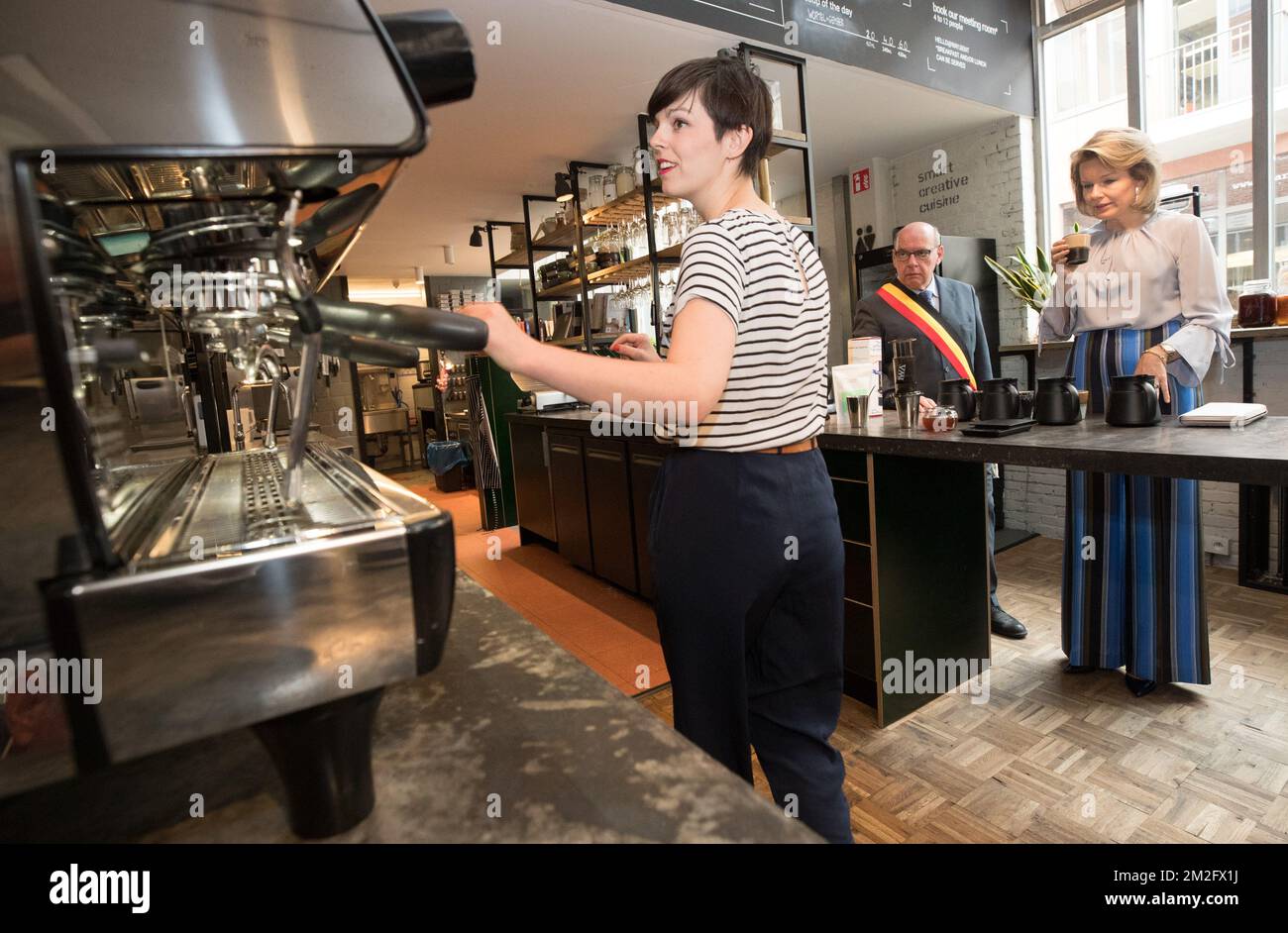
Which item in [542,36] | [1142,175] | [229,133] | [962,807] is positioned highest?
[542,36]

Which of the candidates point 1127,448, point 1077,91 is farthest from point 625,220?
point 1127,448

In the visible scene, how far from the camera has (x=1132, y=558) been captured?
234cm

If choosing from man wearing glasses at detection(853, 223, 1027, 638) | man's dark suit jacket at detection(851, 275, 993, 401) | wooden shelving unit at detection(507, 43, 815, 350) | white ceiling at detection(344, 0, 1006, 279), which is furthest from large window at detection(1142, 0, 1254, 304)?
wooden shelving unit at detection(507, 43, 815, 350)

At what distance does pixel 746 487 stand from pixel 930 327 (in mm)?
2244

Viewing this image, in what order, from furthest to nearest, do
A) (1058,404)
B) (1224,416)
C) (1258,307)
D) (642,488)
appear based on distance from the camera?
(642,488), (1258,307), (1058,404), (1224,416)

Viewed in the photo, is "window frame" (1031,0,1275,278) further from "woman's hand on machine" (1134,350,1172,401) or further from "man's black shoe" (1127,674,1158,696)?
"man's black shoe" (1127,674,1158,696)

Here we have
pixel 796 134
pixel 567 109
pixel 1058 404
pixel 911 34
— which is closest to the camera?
pixel 1058 404

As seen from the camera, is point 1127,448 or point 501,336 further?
point 1127,448

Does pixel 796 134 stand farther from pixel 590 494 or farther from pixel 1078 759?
pixel 1078 759

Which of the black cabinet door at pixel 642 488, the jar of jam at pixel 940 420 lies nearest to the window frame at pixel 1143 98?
the jar of jam at pixel 940 420

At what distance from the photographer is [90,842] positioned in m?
0.55

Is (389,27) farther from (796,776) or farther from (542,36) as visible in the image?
(542,36)

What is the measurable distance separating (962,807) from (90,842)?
1.95 meters
